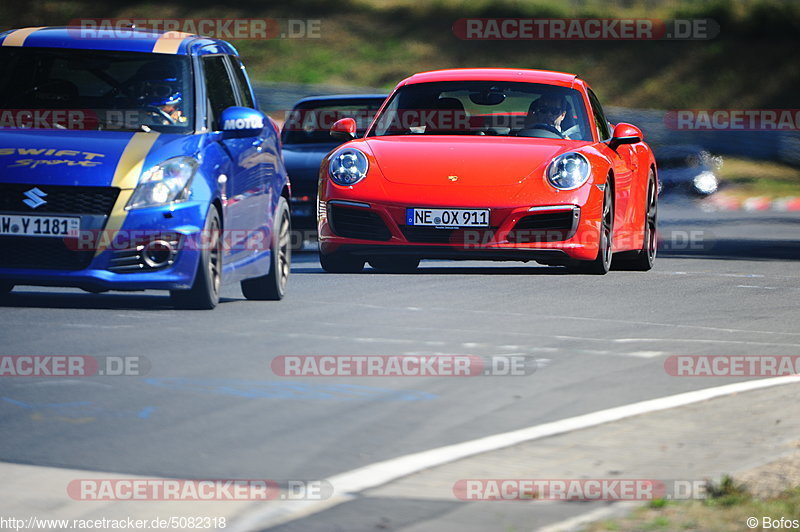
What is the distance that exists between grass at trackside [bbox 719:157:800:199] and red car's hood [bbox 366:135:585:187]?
21.4 meters

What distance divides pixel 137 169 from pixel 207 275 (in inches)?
A: 33.3

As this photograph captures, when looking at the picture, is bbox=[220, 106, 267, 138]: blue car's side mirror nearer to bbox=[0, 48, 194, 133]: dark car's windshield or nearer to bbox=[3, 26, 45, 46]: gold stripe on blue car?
bbox=[0, 48, 194, 133]: dark car's windshield

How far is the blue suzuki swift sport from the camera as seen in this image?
10.3m

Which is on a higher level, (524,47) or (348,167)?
(524,47)

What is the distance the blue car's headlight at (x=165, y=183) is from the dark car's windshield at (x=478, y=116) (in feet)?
11.7

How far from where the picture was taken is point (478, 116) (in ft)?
46.3

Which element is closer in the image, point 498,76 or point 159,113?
point 159,113

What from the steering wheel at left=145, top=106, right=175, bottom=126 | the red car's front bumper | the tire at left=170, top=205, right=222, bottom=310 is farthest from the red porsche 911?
the steering wheel at left=145, top=106, right=175, bottom=126

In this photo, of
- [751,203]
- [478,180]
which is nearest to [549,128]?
[478,180]

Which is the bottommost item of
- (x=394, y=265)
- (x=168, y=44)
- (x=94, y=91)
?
(x=394, y=265)

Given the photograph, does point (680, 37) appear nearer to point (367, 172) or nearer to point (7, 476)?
point (367, 172)

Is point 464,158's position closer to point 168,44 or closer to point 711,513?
point 168,44

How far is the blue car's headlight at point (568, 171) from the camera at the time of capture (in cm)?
1284

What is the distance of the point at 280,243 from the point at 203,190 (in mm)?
1653
